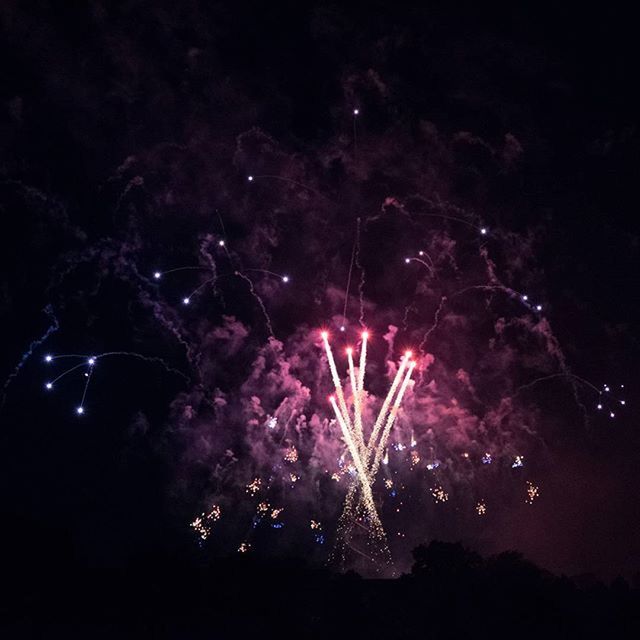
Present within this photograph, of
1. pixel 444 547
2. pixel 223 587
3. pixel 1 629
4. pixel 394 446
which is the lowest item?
pixel 1 629

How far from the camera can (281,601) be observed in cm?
1655

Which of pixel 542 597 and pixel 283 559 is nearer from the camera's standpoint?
pixel 542 597

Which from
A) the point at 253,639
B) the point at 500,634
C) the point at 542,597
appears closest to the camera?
the point at 253,639

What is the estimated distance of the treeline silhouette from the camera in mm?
15102

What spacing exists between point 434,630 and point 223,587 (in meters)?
5.97

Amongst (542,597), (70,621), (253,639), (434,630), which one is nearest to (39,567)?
(70,621)

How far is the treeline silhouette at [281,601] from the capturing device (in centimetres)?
1510

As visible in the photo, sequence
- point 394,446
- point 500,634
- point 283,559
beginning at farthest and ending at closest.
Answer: point 394,446 < point 283,559 < point 500,634

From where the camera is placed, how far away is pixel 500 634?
16.5 m

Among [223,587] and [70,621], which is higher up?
[223,587]

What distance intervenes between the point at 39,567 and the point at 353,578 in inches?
363

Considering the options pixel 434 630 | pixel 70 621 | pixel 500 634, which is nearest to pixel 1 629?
pixel 70 621

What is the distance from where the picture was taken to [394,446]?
88.5 ft

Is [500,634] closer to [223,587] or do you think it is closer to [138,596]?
[223,587]
